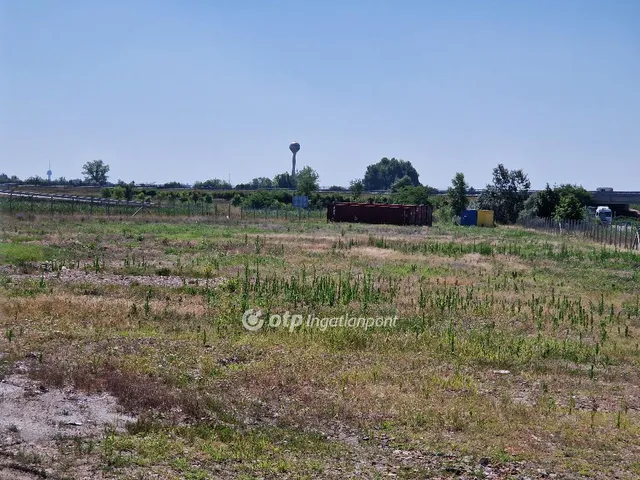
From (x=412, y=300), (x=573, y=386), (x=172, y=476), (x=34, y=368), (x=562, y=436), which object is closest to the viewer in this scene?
(x=172, y=476)

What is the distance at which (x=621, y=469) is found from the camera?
352 inches

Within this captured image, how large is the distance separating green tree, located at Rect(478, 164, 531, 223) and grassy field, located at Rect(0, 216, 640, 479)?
6312 cm

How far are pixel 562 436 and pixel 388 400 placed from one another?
2.55 meters

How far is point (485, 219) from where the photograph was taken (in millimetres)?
74938

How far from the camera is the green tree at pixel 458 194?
92.3m

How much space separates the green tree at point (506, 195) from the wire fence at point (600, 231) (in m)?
15.5

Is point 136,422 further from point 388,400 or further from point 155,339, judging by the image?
point 155,339

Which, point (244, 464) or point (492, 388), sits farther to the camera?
point (492, 388)

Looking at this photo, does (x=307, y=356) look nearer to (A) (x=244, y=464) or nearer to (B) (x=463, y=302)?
(A) (x=244, y=464)

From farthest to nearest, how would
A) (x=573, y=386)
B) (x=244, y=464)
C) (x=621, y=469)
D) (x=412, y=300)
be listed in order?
(x=412, y=300), (x=573, y=386), (x=621, y=469), (x=244, y=464)

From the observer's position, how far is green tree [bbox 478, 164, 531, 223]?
88.1 meters

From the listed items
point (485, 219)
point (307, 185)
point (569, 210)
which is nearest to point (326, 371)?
point (485, 219)

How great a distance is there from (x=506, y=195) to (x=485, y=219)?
1490cm

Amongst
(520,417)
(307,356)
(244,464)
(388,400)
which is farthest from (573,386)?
(244,464)
